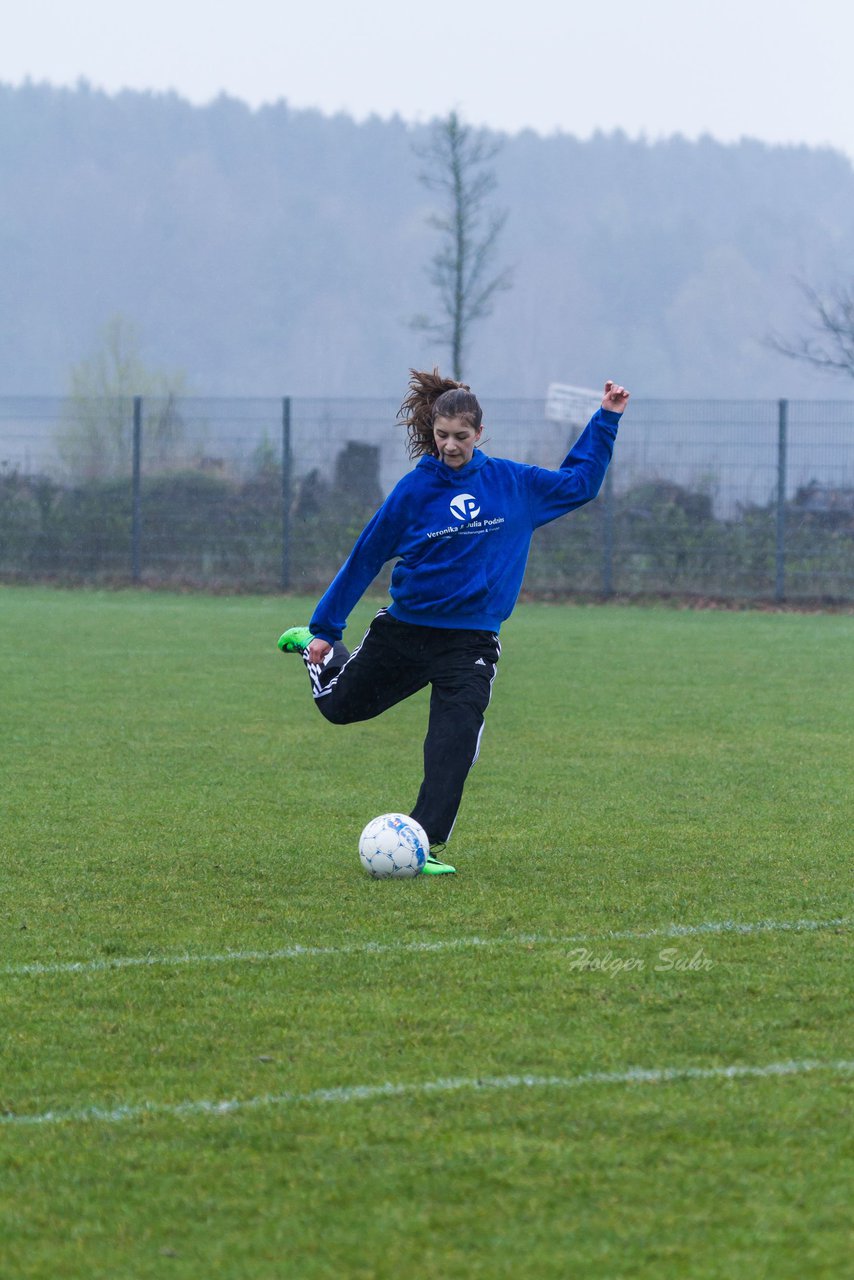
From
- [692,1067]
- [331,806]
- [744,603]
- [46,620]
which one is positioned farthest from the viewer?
[744,603]

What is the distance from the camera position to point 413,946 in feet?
15.5

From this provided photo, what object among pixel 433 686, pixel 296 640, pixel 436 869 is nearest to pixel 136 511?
pixel 296 640

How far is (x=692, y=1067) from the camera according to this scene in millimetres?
3615

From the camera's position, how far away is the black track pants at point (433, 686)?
6.04 metres

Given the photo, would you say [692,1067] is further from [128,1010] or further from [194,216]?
[194,216]

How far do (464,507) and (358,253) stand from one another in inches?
4399

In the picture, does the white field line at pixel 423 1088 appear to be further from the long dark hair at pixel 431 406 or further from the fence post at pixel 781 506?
the fence post at pixel 781 506

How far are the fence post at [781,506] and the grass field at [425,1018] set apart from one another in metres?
13.5

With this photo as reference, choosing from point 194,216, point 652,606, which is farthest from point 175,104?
point 652,606

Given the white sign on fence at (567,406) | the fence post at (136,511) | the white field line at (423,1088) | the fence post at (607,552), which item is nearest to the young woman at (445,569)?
the white field line at (423,1088)

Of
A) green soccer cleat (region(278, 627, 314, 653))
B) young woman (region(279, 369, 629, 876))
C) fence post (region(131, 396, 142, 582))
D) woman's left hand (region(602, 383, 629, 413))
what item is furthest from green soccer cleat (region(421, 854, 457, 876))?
fence post (region(131, 396, 142, 582))

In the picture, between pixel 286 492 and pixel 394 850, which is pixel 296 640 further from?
pixel 286 492

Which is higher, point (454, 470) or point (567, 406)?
point (567, 406)

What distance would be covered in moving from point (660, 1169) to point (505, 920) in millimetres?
2003
